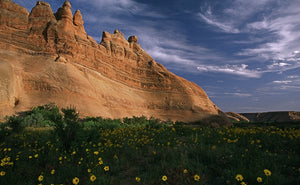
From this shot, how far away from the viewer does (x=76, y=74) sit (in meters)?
30.0

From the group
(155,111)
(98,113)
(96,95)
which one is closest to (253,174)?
(98,113)

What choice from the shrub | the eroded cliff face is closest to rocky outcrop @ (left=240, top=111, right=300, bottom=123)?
the eroded cliff face

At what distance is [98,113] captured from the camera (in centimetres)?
2706

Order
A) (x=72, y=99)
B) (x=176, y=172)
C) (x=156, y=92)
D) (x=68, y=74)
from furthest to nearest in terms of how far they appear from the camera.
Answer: (x=156, y=92) < (x=68, y=74) < (x=72, y=99) < (x=176, y=172)

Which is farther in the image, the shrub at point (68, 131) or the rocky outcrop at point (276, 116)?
→ the rocky outcrop at point (276, 116)

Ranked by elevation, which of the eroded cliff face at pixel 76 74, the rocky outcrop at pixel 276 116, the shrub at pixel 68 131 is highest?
the eroded cliff face at pixel 76 74

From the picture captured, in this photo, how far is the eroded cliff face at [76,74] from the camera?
2541 cm

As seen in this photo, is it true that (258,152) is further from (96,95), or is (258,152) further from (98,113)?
(96,95)

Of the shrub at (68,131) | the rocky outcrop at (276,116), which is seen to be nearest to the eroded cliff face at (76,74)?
the shrub at (68,131)

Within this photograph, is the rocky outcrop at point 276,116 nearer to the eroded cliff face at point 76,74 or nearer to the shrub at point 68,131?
the eroded cliff face at point 76,74

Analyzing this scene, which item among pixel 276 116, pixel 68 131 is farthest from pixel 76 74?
pixel 276 116

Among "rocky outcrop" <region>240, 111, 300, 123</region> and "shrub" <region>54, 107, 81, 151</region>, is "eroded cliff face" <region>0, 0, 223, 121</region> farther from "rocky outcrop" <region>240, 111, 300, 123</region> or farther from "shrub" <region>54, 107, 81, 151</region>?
"rocky outcrop" <region>240, 111, 300, 123</region>

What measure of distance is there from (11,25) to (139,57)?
2981 cm

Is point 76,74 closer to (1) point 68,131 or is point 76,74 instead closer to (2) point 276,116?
(1) point 68,131
